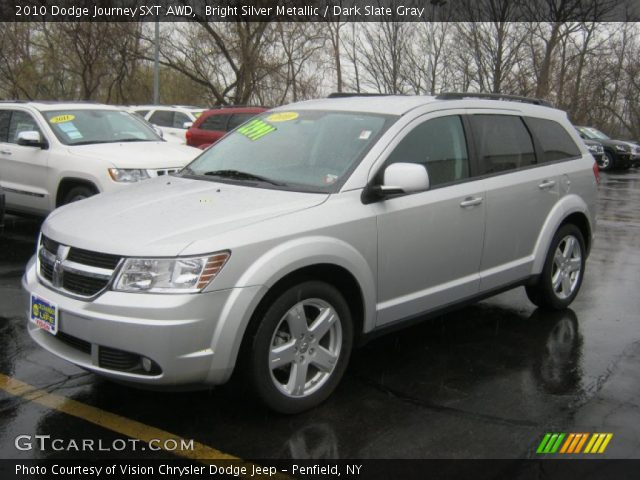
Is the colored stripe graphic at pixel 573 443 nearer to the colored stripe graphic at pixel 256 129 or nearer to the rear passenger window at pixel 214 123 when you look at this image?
the colored stripe graphic at pixel 256 129

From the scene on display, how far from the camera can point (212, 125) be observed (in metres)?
14.9

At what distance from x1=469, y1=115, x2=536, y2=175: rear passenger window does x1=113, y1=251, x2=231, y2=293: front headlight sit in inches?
92.8

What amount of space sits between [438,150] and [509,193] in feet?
2.43

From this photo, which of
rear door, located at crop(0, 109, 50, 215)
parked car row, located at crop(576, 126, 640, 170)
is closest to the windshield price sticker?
rear door, located at crop(0, 109, 50, 215)

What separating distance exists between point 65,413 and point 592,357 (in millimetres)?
3455

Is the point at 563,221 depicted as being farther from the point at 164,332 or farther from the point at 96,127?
the point at 96,127

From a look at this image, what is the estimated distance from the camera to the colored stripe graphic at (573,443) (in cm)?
338

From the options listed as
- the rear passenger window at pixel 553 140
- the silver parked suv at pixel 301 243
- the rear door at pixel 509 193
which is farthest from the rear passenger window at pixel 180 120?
the rear door at pixel 509 193

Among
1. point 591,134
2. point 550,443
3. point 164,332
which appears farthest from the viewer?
point 591,134

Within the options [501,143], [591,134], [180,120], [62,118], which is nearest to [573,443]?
[501,143]

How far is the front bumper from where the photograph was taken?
3.18 m

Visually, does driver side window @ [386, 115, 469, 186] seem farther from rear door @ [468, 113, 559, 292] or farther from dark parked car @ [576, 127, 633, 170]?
dark parked car @ [576, 127, 633, 170]

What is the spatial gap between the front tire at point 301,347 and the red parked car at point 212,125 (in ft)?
37.1

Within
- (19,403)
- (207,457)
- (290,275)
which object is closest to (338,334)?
(290,275)
